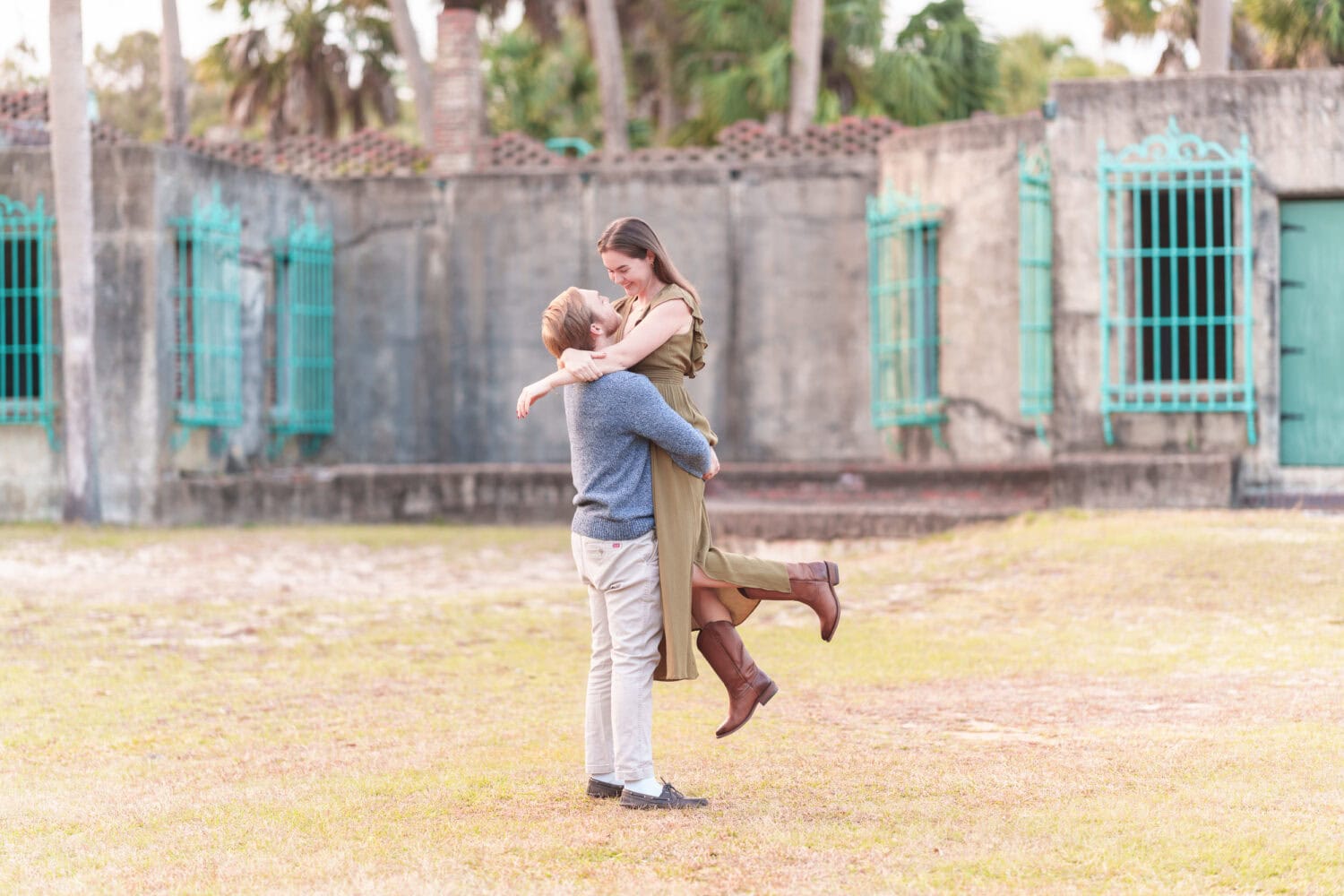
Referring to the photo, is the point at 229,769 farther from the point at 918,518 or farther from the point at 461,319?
the point at 461,319

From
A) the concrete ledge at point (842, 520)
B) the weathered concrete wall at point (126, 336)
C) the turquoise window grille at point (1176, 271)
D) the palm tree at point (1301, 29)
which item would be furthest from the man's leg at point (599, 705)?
the palm tree at point (1301, 29)

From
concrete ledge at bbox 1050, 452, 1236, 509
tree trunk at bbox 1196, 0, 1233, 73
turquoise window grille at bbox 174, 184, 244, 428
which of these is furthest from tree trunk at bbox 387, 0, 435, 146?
concrete ledge at bbox 1050, 452, 1236, 509

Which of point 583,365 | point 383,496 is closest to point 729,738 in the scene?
point 583,365

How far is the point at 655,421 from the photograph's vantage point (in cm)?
491

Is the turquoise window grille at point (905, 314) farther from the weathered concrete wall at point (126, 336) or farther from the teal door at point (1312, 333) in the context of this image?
the weathered concrete wall at point (126, 336)

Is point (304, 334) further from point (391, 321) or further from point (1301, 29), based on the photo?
point (1301, 29)

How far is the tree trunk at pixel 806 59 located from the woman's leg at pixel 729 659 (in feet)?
48.8

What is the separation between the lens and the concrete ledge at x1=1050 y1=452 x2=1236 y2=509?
12.2 metres

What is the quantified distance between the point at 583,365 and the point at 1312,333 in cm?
928

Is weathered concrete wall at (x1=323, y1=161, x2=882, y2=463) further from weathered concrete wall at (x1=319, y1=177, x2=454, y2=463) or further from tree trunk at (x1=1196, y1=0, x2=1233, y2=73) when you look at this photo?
tree trunk at (x1=1196, y1=0, x2=1233, y2=73)

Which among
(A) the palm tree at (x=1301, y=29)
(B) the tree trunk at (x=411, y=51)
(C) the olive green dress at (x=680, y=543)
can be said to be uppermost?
(B) the tree trunk at (x=411, y=51)

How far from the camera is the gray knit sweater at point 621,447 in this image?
4.93 m

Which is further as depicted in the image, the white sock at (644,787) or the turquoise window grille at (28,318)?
the turquoise window grille at (28,318)

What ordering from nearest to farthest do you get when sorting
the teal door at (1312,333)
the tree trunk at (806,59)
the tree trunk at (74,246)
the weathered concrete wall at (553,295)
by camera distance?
the teal door at (1312,333), the tree trunk at (74,246), the weathered concrete wall at (553,295), the tree trunk at (806,59)
